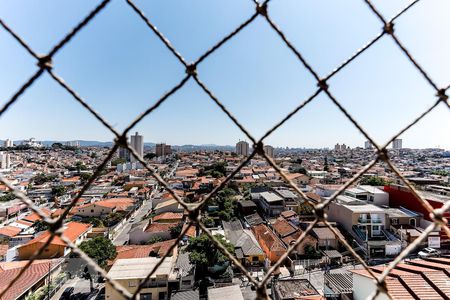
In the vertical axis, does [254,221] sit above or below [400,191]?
below

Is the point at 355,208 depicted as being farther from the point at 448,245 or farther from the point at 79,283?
the point at 79,283

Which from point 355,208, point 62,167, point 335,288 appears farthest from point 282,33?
→ point 62,167

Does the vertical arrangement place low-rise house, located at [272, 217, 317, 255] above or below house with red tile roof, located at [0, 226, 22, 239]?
above

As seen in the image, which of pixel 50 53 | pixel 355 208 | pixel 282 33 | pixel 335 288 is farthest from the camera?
pixel 355 208

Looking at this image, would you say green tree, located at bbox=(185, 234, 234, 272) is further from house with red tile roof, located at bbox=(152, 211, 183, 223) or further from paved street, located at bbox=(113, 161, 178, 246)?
paved street, located at bbox=(113, 161, 178, 246)

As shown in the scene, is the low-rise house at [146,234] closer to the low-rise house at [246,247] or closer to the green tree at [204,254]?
the low-rise house at [246,247]

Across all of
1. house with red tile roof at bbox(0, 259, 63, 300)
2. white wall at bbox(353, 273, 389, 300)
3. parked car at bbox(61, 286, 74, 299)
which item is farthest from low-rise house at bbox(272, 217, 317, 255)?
house with red tile roof at bbox(0, 259, 63, 300)

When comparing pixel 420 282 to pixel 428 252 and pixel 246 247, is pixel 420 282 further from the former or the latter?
pixel 428 252

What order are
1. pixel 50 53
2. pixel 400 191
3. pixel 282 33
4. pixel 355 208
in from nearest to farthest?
1. pixel 50 53
2. pixel 282 33
3. pixel 355 208
4. pixel 400 191
